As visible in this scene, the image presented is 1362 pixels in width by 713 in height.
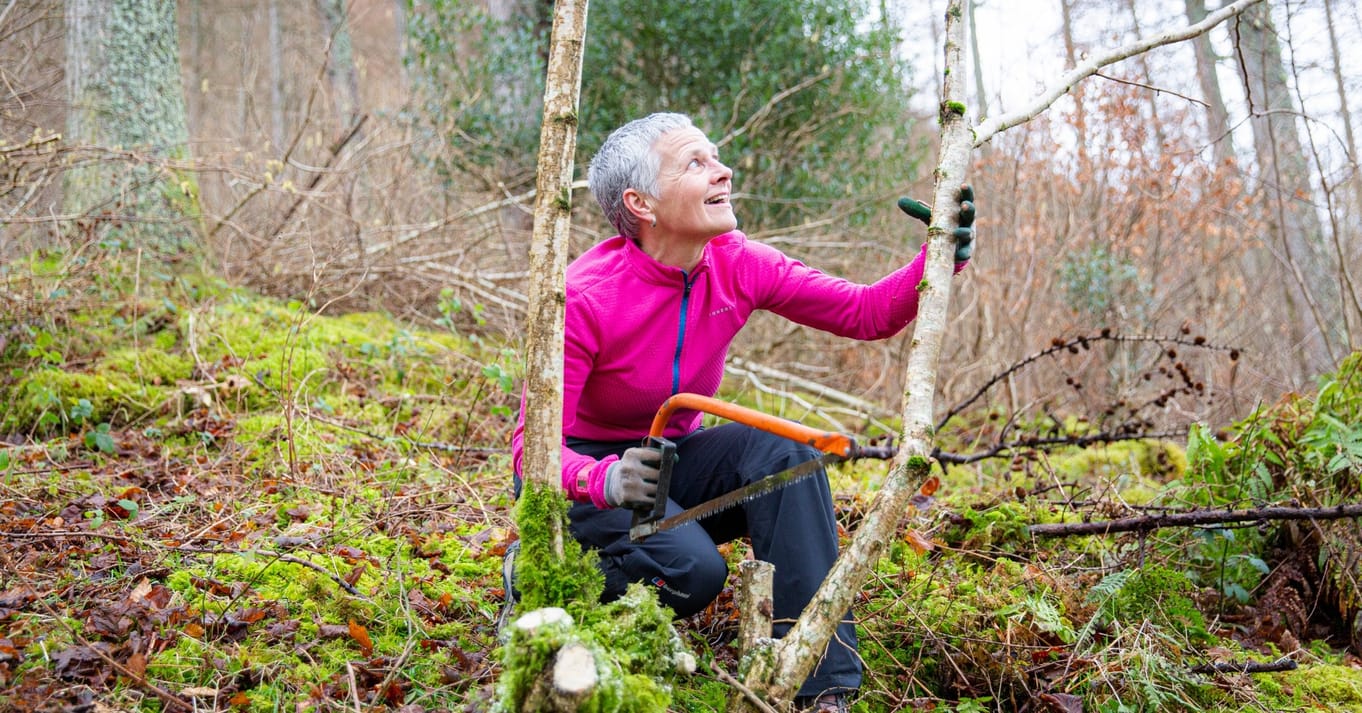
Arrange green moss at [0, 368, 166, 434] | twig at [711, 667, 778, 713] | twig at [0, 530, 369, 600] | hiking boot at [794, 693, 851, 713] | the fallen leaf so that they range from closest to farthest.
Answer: twig at [711, 667, 778, 713] → hiking boot at [794, 693, 851, 713] → the fallen leaf → twig at [0, 530, 369, 600] → green moss at [0, 368, 166, 434]

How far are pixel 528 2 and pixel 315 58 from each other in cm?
922

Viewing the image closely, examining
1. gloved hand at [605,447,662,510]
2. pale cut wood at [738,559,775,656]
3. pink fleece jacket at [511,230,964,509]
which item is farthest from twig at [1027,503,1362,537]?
gloved hand at [605,447,662,510]

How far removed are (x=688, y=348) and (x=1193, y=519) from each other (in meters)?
1.84

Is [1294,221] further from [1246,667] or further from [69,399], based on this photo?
[69,399]

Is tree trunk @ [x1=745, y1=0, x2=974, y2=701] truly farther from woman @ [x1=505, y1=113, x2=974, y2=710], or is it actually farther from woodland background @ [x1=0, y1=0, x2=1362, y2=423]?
woodland background @ [x1=0, y1=0, x2=1362, y2=423]

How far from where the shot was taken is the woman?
2.42 m

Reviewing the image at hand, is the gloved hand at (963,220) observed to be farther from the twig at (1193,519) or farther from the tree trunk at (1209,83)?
the tree trunk at (1209,83)

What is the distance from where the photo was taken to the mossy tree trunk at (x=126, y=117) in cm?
567

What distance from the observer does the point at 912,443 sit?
2.15 meters

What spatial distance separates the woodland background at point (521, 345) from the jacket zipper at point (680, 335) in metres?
0.84

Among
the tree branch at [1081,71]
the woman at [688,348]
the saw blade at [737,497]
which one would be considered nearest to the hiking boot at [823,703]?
the woman at [688,348]

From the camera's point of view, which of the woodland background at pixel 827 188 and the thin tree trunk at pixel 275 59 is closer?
the woodland background at pixel 827 188

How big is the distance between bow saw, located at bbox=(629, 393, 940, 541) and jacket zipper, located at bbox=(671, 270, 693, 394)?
1.17 feet

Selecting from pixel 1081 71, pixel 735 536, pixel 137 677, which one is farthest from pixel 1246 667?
pixel 137 677
